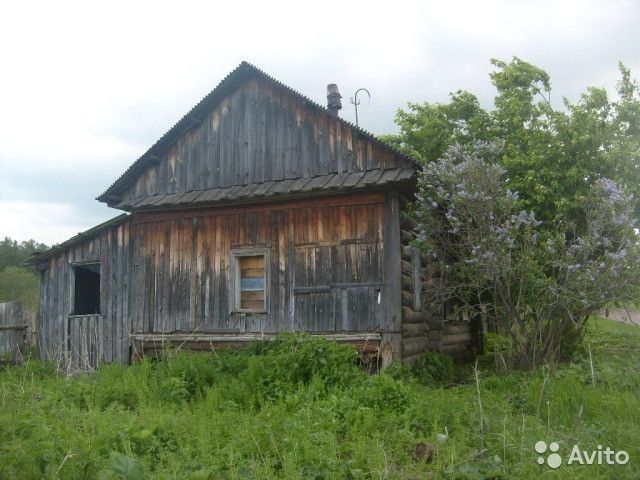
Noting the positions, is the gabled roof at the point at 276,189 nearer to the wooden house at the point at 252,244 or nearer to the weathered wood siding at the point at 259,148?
the wooden house at the point at 252,244

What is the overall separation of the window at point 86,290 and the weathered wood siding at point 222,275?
1114 mm

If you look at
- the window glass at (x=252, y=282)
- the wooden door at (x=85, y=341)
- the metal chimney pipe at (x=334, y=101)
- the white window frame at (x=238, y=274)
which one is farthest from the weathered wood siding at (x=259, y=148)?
the wooden door at (x=85, y=341)

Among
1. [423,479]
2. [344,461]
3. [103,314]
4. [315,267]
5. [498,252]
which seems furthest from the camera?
[103,314]

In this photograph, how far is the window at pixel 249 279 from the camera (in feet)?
39.4

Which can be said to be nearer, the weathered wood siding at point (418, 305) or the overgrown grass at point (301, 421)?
the overgrown grass at point (301, 421)

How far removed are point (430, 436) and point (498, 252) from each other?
4.77 meters

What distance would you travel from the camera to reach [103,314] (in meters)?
13.8

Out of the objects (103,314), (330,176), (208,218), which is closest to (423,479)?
(330,176)

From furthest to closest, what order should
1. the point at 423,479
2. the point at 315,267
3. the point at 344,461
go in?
the point at 315,267 < the point at 344,461 < the point at 423,479

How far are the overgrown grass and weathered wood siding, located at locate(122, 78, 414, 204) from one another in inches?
149

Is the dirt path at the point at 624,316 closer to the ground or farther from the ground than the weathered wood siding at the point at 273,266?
closer to the ground

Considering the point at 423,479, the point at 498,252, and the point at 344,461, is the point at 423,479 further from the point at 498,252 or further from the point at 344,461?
the point at 498,252

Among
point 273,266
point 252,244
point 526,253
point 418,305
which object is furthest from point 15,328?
point 526,253

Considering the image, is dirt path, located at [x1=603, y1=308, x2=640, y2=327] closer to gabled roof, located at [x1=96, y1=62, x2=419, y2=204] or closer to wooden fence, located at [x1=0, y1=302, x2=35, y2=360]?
gabled roof, located at [x1=96, y1=62, x2=419, y2=204]
